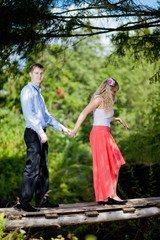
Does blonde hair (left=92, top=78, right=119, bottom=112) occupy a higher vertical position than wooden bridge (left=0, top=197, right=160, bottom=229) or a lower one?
higher

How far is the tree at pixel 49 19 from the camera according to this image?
3899mm

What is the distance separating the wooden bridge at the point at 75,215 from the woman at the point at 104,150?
0.20 m

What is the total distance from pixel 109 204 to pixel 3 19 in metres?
2.80

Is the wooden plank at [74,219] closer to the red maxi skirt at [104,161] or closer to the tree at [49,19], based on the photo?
the red maxi skirt at [104,161]

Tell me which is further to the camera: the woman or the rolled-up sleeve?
the woman

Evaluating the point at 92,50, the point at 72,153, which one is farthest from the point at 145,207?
the point at 92,50

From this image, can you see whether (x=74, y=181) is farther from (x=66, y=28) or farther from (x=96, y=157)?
(x=66, y=28)

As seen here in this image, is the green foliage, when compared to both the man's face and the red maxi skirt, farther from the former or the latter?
the man's face

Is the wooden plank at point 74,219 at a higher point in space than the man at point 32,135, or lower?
lower

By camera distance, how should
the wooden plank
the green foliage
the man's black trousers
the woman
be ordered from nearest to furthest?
the wooden plank → the man's black trousers → the woman → the green foliage

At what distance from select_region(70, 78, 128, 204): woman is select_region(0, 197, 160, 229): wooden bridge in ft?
0.66

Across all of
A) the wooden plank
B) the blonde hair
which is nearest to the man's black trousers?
the wooden plank

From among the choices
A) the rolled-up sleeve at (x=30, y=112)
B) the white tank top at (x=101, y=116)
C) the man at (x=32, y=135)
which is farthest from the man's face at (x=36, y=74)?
the white tank top at (x=101, y=116)

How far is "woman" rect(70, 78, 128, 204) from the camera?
3.89 metres
